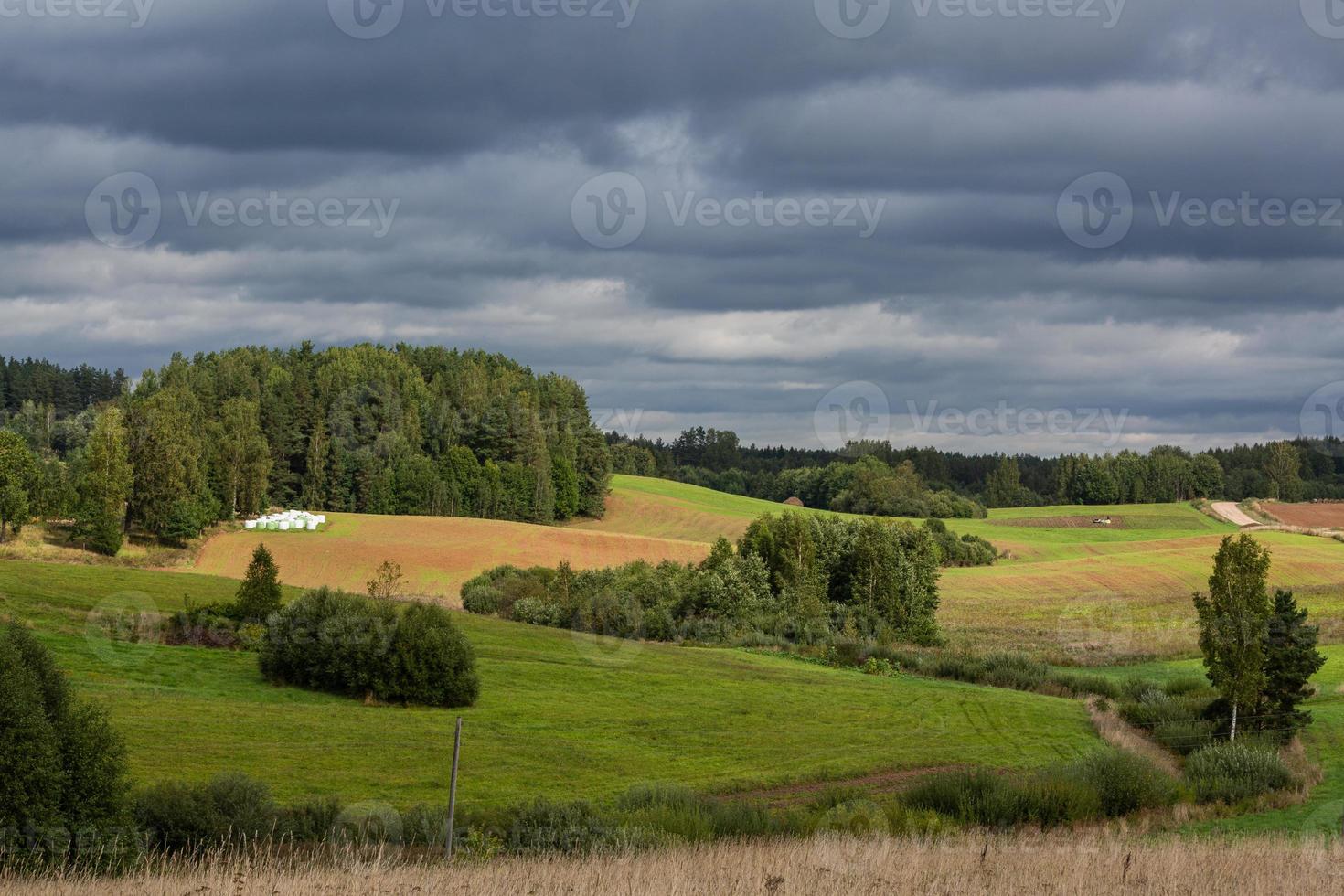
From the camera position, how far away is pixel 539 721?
39250 millimetres

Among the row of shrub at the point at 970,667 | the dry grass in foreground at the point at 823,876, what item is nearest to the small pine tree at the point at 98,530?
the row of shrub at the point at 970,667

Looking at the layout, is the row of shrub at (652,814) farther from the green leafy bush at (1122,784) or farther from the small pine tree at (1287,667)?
the small pine tree at (1287,667)

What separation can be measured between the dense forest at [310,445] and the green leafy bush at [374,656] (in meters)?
49.2

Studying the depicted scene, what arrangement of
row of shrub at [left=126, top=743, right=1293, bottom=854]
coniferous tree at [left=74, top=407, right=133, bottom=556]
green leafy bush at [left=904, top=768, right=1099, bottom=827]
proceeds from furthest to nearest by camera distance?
coniferous tree at [left=74, top=407, right=133, bottom=556]
green leafy bush at [left=904, top=768, right=1099, bottom=827]
row of shrub at [left=126, top=743, right=1293, bottom=854]

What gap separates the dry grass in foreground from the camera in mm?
11469

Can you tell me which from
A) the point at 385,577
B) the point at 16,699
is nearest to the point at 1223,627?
the point at 16,699

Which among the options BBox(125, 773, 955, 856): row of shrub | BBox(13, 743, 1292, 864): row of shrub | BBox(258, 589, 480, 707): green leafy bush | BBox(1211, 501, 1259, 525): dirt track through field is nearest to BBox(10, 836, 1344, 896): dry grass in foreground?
BBox(13, 743, 1292, 864): row of shrub

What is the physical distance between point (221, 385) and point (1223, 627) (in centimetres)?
13110

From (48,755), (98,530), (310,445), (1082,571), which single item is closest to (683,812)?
(48,755)

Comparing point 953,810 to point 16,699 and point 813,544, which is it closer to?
point 16,699

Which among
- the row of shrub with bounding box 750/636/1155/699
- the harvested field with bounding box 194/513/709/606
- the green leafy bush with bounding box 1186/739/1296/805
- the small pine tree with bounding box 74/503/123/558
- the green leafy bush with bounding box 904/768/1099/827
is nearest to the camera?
the green leafy bush with bounding box 904/768/1099/827

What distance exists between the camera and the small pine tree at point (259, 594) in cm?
4903

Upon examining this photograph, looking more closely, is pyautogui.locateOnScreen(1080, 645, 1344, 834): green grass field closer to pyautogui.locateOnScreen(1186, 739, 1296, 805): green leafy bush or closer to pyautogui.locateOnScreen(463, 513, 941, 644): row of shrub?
pyautogui.locateOnScreen(1186, 739, 1296, 805): green leafy bush

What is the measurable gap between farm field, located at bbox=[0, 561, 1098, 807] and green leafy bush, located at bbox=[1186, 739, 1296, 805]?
4.57m
